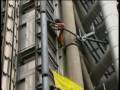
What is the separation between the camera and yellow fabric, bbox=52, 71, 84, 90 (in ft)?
81.2

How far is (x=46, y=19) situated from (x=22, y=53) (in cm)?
222

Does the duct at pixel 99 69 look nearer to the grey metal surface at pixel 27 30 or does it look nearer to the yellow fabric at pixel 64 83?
the grey metal surface at pixel 27 30

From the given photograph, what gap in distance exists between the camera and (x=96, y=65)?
31.7 metres

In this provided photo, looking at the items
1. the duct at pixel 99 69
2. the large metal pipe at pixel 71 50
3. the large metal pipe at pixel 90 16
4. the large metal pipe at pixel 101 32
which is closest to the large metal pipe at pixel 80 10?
the large metal pipe at pixel 90 16

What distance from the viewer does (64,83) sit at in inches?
993

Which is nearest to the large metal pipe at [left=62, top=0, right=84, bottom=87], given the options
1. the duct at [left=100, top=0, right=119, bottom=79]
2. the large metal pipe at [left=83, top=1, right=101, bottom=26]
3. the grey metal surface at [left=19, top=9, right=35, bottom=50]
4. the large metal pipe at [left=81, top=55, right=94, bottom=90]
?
the large metal pipe at [left=81, top=55, right=94, bottom=90]

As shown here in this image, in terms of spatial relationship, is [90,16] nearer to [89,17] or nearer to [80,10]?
[89,17]

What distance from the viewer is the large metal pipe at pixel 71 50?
2733 cm

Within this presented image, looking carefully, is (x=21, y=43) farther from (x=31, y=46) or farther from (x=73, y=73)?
(x=73, y=73)

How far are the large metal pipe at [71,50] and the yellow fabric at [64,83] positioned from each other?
3.94 ft

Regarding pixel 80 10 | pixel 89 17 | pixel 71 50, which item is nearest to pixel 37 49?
pixel 71 50

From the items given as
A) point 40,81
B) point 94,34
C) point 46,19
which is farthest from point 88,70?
point 40,81

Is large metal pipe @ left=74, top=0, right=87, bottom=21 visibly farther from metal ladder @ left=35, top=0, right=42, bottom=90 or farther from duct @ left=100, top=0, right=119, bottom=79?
metal ladder @ left=35, top=0, right=42, bottom=90

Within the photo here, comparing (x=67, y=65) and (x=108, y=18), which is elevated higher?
(x=108, y=18)
